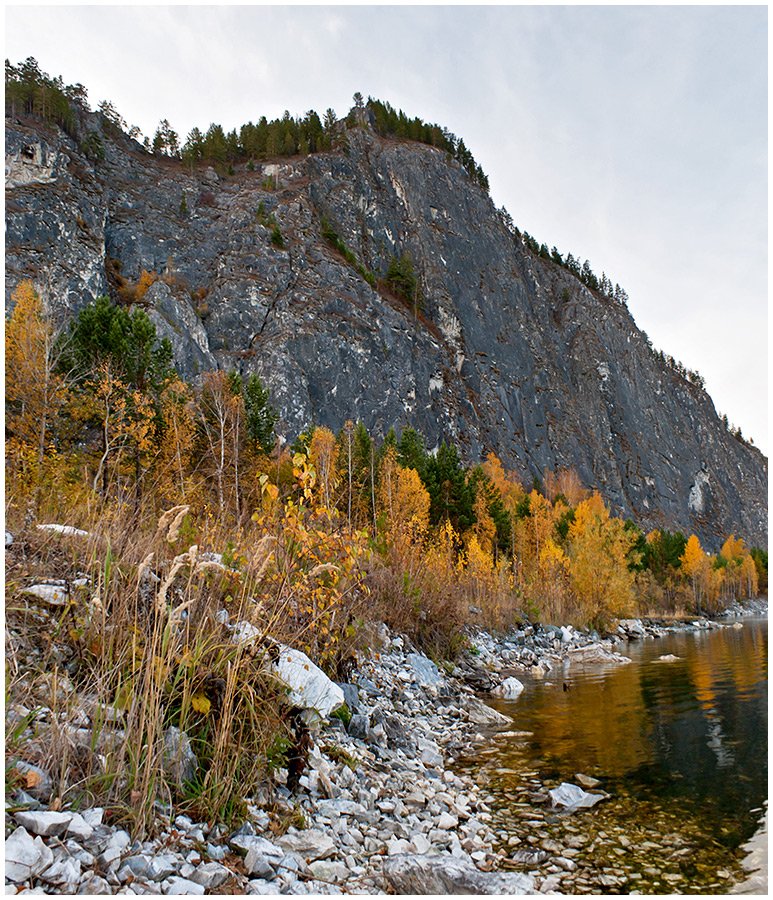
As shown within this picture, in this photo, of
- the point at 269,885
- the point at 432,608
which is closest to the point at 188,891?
the point at 269,885

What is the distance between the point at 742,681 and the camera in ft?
45.0

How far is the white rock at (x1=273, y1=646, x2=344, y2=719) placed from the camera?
196 inches

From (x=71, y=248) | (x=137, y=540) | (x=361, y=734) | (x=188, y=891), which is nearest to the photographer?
(x=188, y=891)

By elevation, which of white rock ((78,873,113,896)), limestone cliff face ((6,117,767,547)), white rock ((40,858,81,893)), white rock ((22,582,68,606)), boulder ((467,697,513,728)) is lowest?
boulder ((467,697,513,728))

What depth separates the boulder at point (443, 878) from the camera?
3938 mm

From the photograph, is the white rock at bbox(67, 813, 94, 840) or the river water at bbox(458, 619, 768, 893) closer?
the white rock at bbox(67, 813, 94, 840)

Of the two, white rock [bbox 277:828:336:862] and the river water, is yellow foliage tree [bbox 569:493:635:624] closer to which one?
the river water

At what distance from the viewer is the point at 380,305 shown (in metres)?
76.7

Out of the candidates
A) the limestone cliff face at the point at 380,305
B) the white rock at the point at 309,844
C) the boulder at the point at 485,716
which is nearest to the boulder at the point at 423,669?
the boulder at the point at 485,716

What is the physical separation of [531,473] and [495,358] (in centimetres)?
1907

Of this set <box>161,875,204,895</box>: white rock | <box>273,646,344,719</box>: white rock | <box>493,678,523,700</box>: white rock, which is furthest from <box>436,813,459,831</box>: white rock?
<box>493,678,523,700</box>: white rock

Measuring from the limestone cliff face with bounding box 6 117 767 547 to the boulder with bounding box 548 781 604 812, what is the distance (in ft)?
186

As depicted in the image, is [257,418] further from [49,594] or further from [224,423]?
[49,594]

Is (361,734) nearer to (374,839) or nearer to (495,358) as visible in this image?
(374,839)
